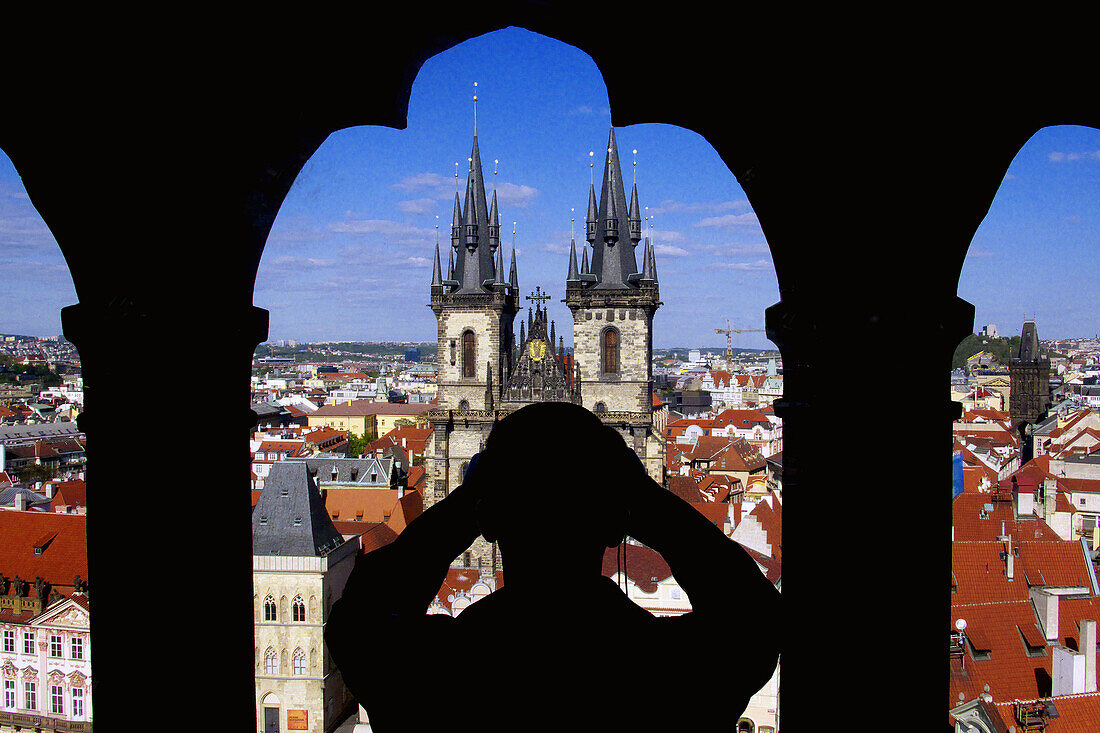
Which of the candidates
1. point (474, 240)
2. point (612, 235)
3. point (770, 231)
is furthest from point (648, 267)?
point (770, 231)

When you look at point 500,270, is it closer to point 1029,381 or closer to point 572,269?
point 572,269

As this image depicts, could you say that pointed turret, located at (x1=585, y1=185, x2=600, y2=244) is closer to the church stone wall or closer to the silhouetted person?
the church stone wall

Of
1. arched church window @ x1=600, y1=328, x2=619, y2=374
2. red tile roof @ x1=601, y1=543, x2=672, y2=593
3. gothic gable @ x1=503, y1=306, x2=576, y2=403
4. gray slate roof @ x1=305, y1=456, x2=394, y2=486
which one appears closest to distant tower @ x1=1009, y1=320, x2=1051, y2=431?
arched church window @ x1=600, y1=328, x2=619, y2=374

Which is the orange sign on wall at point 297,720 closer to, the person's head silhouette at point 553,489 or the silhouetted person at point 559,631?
the silhouetted person at point 559,631

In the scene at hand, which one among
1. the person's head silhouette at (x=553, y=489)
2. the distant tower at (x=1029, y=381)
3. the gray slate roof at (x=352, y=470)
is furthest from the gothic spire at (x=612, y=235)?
the person's head silhouette at (x=553, y=489)

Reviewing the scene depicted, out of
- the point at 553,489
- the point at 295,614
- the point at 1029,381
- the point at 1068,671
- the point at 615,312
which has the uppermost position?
the point at 615,312

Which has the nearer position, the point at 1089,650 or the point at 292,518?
the point at 1089,650

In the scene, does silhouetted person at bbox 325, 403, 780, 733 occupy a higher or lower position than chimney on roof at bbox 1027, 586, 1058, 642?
higher
